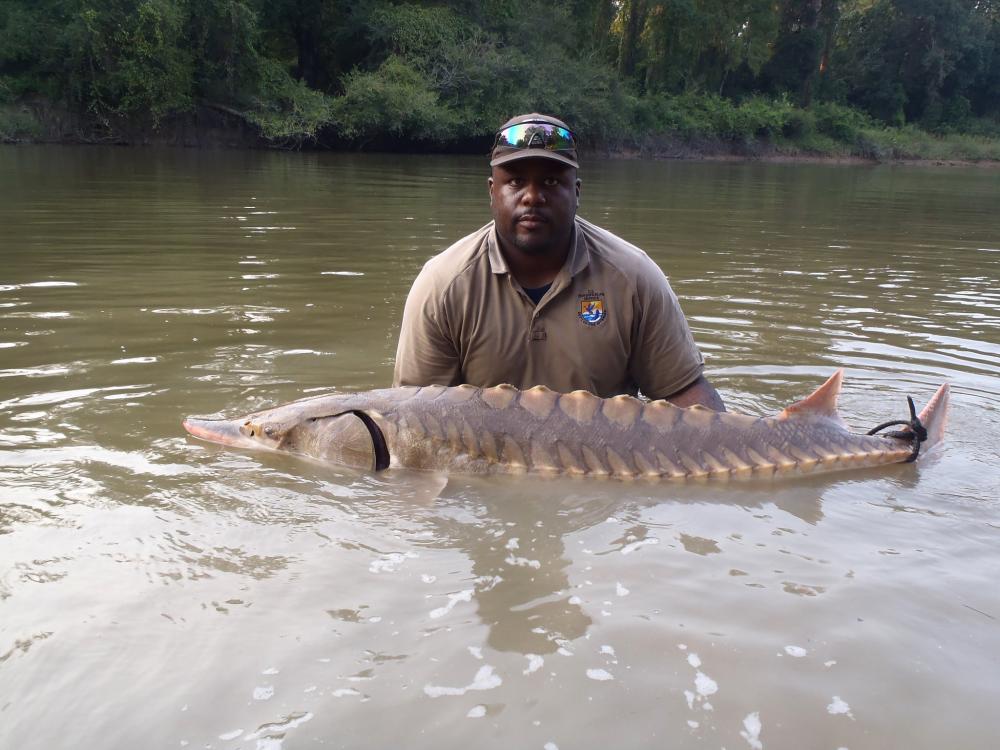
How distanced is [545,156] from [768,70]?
5759cm

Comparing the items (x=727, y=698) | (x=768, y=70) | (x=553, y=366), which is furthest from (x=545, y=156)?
(x=768, y=70)

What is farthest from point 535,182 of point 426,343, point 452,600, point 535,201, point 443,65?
point 443,65

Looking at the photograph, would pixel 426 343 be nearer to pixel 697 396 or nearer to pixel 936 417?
pixel 697 396

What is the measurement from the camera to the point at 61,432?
13.6 ft

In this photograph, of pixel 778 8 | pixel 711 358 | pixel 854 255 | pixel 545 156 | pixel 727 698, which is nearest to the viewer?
pixel 727 698

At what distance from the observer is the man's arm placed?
414 cm

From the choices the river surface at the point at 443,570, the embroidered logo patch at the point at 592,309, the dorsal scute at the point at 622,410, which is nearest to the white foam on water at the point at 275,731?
the river surface at the point at 443,570

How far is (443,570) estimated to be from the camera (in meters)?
2.95

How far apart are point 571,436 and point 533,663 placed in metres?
1.43

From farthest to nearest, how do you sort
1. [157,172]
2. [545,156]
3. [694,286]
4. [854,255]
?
1. [157,172]
2. [854,255]
3. [694,286]
4. [545,156]

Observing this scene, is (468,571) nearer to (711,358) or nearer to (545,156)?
(545,156)

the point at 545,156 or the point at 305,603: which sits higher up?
the point at 545,156

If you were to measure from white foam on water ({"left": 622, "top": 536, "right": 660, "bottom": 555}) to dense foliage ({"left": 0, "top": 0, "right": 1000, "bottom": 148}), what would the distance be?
28008 mm

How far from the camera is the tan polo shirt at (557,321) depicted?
400cm
